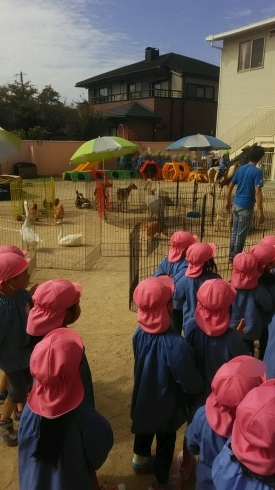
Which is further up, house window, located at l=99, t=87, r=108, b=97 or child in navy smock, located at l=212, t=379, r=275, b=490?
house window, located at l=99, t=87, r=108, b=97

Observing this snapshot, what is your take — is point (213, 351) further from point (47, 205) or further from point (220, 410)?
point (47, 205)

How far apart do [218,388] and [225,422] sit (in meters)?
0.19

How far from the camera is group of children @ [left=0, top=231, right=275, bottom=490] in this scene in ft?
5.80

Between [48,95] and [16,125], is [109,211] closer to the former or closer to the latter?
[16,125]

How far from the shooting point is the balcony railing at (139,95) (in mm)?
31656

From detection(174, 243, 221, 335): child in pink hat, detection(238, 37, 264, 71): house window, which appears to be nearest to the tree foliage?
detection(238, 37, 264, 71): house window

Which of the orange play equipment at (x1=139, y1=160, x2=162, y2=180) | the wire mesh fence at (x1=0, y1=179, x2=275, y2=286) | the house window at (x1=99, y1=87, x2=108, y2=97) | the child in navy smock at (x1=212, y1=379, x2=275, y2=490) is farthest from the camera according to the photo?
the house window at (x1=99, y1=87, x2=108, y2=97)

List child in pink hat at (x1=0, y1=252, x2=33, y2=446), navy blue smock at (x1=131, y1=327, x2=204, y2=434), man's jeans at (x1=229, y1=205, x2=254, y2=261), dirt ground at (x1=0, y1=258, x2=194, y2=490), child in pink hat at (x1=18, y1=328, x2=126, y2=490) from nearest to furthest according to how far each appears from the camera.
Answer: child in pink hat at (x1=18, y1=328, x2=126, y2=490) → navy blue smock at (x1=131, y1=327, x2=204, y2=434) → dirt ground at (x1=0, y1=258, x2=194, y2=490) → child in pink hat at (x1=0, y1=252, x2=33, y2=446) → man's jeans at (x1=229, y1=205, x2=254, y2=261)

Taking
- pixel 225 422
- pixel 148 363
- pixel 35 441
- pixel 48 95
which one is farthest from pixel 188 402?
pixel 48 95

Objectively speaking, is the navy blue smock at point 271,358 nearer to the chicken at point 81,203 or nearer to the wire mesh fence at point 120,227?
the wire mesh fence at point 120,227

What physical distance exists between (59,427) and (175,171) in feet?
65.8

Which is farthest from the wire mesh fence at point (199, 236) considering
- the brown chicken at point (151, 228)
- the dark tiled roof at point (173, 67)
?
the dark tiled roof at point (173, 67)

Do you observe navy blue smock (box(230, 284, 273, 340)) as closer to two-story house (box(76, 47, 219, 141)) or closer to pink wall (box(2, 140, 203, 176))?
pink wall (box(2, 140, 203, 176))

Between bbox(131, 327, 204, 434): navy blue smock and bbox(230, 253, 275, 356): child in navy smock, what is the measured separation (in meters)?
1.18
